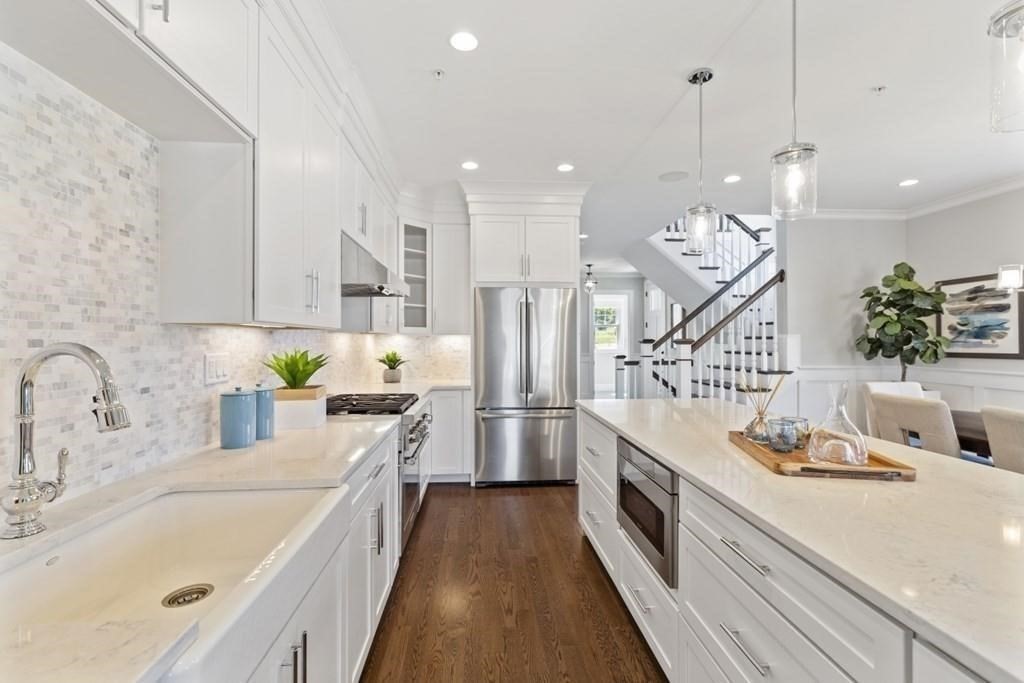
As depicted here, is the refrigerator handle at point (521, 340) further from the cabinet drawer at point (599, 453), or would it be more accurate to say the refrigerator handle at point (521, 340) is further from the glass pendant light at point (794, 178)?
the glass pendant light at point (794, 178)

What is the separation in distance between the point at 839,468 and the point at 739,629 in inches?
21.4

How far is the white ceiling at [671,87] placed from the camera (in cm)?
204

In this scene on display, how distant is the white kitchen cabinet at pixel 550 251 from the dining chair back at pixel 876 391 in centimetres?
235

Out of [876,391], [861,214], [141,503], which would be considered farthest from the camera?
[861,214]

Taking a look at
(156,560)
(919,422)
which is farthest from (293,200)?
(919,422)

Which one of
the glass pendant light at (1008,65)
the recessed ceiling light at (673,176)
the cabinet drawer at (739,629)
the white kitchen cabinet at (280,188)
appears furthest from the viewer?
the recessed ceiling light at (673,176)

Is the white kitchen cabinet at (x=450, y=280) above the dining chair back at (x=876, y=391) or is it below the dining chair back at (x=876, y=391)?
above

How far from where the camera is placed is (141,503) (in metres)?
1.22

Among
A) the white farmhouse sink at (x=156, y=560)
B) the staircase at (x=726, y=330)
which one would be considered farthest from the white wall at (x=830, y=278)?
the white farmhouse sink at (x=156, y=560)

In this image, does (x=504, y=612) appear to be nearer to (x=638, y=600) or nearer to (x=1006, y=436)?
(x=638, y=600)


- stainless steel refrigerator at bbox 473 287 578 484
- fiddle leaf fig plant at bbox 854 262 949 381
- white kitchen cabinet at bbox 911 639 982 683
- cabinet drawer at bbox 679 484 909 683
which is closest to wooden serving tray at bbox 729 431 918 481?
cabinet drawer at bbox 679 484 909 683

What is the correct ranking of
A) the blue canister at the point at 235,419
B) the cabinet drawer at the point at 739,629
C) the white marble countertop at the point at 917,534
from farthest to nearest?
1. the blue canister at the point at 235,419
2. the cabinet drawer at the point at 739,629
3. the white marble countertop at the point at 917,534

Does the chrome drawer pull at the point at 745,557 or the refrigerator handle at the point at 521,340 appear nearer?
the chrome drawer pull at the point at 745,557

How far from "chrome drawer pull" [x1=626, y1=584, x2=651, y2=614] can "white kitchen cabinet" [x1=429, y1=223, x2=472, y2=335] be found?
9.57 feet
